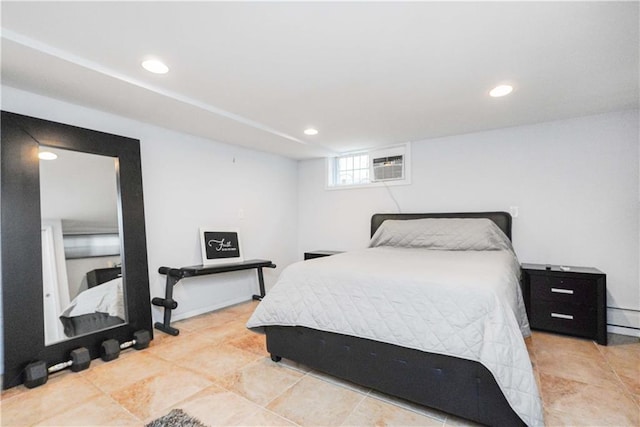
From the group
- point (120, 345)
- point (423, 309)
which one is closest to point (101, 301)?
point (120, 345)

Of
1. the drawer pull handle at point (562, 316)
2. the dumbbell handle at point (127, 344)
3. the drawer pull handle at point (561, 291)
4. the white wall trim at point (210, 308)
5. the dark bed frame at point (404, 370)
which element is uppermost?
the drawer pull handle at point (561, 291)

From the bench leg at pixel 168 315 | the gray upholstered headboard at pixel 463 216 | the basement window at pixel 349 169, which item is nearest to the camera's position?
the bench leg at pixel 168 315

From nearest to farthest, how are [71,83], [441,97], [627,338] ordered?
[71,83], [441,97], [627,338]

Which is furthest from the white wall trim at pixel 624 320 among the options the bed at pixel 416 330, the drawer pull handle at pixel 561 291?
the bed at pixel 416 330

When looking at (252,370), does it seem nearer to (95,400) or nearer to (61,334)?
(95,400)

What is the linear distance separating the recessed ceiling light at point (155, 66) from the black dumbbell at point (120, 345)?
2.09 meters

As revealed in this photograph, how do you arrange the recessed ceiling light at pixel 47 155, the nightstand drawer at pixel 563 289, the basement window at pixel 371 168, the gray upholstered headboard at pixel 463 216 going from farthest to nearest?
the basement window at pixel 371 168 < the gray upholstered headboard at pixel 463 216 < the nightstand drawer at pixel 563 289 < the recessed ceiling light at pixel 47 155

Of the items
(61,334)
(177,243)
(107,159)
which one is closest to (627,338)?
(177,243)

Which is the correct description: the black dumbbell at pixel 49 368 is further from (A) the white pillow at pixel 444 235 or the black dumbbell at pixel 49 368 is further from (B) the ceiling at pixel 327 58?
(A) the white pillow at pixel 444 235

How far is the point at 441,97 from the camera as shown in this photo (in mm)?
2568

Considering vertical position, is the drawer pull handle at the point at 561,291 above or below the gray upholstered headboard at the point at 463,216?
below

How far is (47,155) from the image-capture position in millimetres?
2320

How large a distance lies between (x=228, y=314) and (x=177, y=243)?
1.01 meters

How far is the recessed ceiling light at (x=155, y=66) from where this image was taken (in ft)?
6.50
